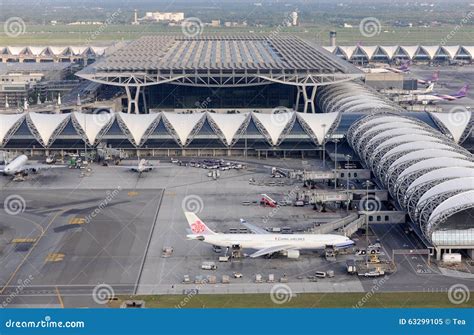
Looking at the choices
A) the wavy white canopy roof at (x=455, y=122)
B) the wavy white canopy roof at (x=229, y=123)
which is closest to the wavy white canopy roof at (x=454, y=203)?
the wavy white canopy roof at (x=455, y=122)

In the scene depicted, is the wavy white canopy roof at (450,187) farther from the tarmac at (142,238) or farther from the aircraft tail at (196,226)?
the aircraft tail at (196,226)

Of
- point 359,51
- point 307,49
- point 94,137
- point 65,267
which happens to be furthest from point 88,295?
point 359,51

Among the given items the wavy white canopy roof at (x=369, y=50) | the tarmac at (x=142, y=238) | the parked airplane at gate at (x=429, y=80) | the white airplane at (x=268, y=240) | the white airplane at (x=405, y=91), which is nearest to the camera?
the tarmac at (x=142, y=238)

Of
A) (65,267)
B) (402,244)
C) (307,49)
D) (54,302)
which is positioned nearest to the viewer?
(54,302)

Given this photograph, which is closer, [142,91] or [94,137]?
[94,137]

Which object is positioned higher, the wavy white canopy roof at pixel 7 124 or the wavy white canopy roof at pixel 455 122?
the wavy white canopy roof at pixel 455 122

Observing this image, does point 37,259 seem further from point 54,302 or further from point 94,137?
point 94,137

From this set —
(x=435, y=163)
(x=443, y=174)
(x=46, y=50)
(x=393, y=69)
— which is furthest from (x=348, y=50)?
(x=443, y=174)

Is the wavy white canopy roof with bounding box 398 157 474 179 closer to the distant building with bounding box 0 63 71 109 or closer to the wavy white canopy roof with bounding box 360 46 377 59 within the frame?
the distant building with bounding box 0 63 71 109
